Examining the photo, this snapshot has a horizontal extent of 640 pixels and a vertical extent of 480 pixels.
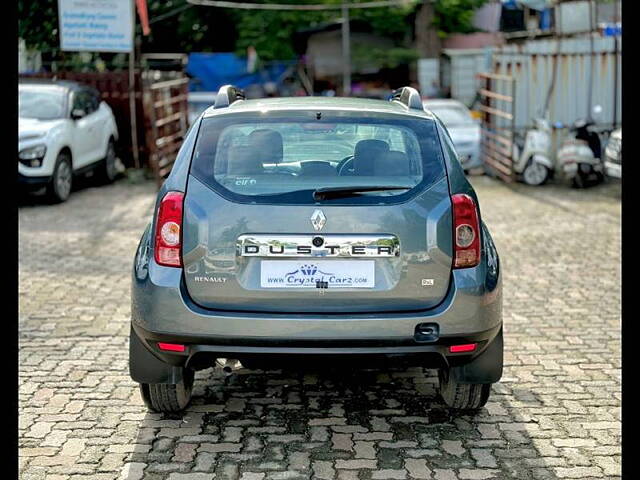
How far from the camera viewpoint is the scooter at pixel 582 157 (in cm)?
1630

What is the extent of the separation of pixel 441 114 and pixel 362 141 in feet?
48.3

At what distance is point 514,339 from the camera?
6926 millimetres

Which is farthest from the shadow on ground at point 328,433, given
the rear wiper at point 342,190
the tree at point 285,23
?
the tree at point 285,23

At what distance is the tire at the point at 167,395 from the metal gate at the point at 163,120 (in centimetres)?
1072

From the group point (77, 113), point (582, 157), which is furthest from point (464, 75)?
point (77, 113)

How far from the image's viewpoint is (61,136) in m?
14.2

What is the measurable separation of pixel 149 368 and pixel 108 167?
486 inches

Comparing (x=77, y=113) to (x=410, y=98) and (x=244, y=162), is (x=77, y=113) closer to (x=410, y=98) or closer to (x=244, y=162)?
(x=410, y=98)

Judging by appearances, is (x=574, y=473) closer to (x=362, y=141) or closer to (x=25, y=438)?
(x=362, y=141)

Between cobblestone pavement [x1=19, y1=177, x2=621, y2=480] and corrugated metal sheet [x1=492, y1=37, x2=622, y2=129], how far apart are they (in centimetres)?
986

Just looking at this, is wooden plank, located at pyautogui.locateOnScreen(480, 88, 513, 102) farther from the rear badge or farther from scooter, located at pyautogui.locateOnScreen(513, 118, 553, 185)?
the rear badge

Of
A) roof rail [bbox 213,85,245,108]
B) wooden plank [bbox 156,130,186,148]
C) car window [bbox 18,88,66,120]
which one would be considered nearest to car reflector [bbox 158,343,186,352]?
roof rail [bbox 213,85,245,108]

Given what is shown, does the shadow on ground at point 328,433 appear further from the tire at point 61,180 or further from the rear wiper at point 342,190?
the tire at point 61,180
